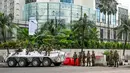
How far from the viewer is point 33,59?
98.0 ft

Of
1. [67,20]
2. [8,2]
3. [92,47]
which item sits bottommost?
[92,47]

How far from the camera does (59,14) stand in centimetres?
7431

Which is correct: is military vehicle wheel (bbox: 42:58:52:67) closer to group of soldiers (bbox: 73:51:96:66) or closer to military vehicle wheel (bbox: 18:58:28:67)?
military vehicle wheel (bbox: 18:58:28:67)

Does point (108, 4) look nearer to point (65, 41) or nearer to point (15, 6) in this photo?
point (65, 41)

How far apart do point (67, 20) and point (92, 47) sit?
55.8ft

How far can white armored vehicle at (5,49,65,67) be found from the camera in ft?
97.5

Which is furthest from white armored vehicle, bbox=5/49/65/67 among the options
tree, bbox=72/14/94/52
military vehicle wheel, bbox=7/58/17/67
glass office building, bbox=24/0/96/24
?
glass office building, bbox=24/0/96/24

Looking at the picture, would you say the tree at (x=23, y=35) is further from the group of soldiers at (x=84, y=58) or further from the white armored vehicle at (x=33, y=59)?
the white armored vehicle at (x=33, y=59)

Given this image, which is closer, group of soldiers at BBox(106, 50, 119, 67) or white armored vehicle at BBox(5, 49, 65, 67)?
white armored vehicle at BBox(5, 49, 65, 67)

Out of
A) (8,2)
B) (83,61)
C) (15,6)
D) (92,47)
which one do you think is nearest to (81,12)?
(92,47)

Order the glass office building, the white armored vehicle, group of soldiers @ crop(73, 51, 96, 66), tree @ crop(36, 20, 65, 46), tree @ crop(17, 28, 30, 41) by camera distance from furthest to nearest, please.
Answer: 1. the glass office building
2. tree @ crop(17, 28, 30, 41)
3. tree @ crop(36, 20, 65, 46)
4. group of soldiers @ crop(73, 51, 96, 66)
5. the white armored vehicle

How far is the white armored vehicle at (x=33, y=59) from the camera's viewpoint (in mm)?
29703

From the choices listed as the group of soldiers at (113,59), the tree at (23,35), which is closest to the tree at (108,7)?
the tree at (23,35)

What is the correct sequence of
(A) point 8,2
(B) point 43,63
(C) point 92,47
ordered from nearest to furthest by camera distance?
(B) point 43,63 → (C) point 92,47 → (A) point 8,2
